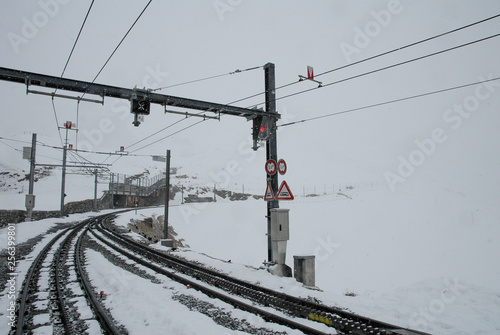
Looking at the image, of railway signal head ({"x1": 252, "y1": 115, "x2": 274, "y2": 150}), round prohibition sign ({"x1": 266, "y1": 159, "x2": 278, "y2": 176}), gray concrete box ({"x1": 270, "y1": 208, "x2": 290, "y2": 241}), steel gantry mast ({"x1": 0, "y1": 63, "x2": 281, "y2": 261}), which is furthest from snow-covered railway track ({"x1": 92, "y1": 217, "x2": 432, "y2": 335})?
railway signal head ({"x1": 252, "y1": 115, "x2": 274, "y2": 150})

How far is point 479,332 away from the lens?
5070 mm

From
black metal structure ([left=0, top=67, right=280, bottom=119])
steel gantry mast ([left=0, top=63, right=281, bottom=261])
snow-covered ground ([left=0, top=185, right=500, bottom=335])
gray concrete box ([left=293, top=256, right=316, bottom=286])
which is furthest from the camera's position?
gray concrete box ([left=293, top=256, right=316, bottom=286])

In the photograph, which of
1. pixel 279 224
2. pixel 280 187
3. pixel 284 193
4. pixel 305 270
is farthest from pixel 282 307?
pixel 280 187

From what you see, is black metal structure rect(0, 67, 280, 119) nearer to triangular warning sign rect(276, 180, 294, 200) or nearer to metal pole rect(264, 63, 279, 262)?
metal pole rect(264, 63, 279, 262)

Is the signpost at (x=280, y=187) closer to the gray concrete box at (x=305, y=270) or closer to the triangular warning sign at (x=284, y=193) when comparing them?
the triangular warning sign at (x=284, y=193)

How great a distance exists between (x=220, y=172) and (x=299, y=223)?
55.8 meters

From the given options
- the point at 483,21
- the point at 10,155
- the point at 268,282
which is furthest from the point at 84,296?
the point at 10,155

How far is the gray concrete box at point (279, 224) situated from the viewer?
9.81 metres

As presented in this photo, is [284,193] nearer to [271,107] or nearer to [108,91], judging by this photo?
[271,107]

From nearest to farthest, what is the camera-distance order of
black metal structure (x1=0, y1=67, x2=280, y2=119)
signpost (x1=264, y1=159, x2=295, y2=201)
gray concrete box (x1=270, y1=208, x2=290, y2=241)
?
black metal structure (x1=0, y1=67, x2=280, y2=119) < gray concrete box (x1=270, y1=208, x2=290, y2=241) < signpost (x1=264, y1=159, x2=295, y2=201)

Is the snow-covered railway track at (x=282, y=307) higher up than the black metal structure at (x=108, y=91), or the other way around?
the black metal structure at (x=108, y=91)

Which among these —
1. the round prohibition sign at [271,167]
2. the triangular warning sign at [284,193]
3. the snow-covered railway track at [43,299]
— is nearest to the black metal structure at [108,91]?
the round prohibition sign at [271,167]

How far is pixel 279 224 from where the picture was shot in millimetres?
9828

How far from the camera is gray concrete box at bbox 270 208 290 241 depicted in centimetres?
981
